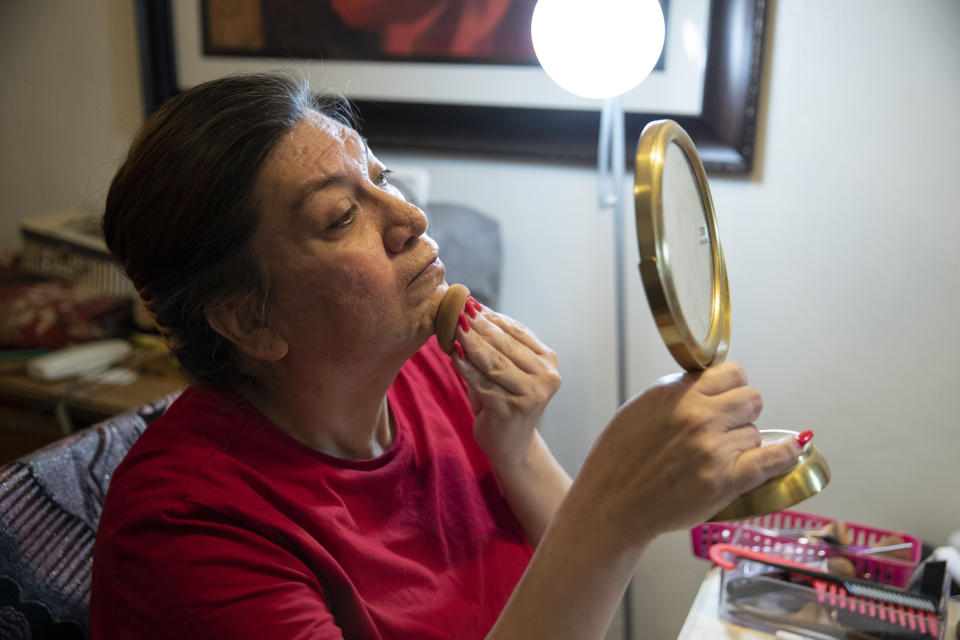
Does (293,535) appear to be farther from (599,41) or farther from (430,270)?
(599,41)

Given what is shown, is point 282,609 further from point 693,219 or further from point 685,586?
point 685,586

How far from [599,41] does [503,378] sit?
572 mm

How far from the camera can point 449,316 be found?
2.91 ft

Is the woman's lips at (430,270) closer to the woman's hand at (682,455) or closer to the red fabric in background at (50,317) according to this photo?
the woman's hand at (682,455)

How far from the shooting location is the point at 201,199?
2.68 feet

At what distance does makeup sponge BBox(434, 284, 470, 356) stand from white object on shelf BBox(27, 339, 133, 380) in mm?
1285

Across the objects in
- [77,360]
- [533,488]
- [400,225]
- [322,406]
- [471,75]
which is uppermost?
[471,75]

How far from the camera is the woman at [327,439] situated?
28.0 inches

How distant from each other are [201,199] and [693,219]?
50cm

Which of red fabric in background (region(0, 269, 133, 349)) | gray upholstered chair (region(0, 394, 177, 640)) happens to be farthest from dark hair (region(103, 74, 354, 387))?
red fabric in background (region(0, 269, 133, 349))

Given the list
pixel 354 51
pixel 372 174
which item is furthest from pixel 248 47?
pixel 372 174

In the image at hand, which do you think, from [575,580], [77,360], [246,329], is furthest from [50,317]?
[575,580]

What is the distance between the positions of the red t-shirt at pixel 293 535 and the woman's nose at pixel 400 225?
0.84 ft

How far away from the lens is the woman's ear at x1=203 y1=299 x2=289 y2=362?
0.89m
